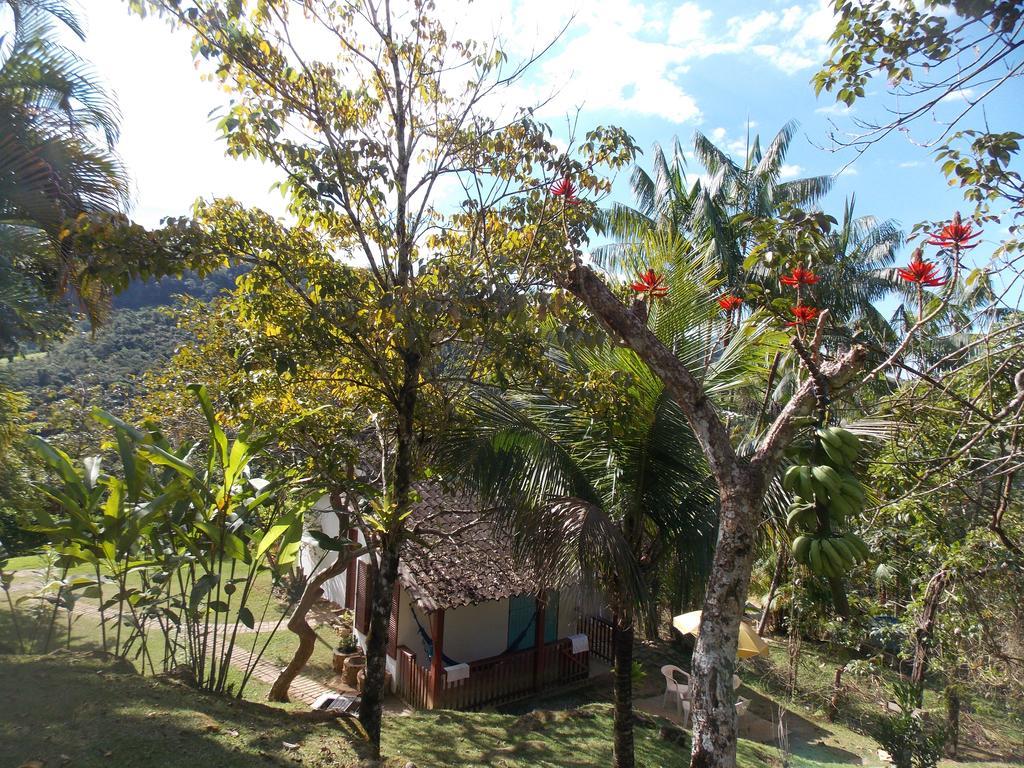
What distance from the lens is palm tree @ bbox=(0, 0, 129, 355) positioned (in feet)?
25.0

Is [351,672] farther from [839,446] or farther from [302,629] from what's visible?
[839,446]

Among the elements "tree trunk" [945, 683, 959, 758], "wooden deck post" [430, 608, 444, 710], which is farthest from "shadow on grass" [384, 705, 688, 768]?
"tree trunk" [945, 683, 959, 758]

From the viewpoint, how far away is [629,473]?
593cm

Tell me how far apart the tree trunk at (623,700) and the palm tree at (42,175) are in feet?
21.9

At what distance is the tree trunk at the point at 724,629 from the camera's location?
3.09 m

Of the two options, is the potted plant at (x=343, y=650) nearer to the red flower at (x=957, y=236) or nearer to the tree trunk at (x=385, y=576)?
the tree trunk at (x=385, y=576)

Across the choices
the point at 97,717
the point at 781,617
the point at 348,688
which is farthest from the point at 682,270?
the point at 781,617

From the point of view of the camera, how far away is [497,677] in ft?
37.9

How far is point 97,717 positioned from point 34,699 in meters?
0.50

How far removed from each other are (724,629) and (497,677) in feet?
30.7

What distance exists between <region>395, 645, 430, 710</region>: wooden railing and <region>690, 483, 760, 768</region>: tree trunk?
8.75 m

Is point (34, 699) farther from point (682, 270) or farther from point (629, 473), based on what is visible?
point (682, 270)

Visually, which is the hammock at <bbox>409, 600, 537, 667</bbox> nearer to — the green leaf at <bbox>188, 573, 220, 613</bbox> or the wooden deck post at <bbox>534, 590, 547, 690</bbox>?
the wooden deck post at <bbox>534, 590, 547, 690</bbox>

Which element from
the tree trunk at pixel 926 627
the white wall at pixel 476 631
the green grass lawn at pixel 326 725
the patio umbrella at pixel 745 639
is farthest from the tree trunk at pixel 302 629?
the tree trunk at pixel 926 627
